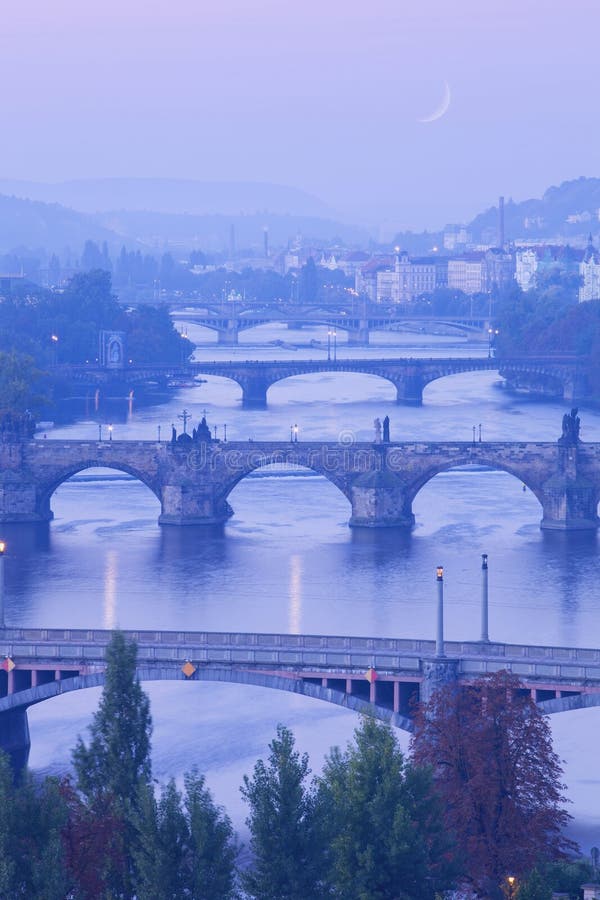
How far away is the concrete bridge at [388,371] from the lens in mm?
99500

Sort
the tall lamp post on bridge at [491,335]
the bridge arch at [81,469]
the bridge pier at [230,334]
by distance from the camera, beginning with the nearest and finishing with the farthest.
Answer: the bridge arch at [81,469] → the tall lamp post on bridge at [491,335] → the bridge pier at [230,334]

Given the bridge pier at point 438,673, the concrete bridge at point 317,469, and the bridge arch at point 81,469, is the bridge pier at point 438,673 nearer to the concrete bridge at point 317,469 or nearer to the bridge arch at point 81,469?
the concrete bridge at point 317,469

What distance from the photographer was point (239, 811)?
37.6 m

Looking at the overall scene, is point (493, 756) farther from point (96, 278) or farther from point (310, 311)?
point (310, 311)

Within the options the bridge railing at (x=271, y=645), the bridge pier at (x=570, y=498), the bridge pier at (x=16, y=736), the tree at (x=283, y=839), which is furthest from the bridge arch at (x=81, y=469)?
the tree at (x=283, y=839)

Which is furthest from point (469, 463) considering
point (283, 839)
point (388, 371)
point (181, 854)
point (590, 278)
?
point (590, 278)

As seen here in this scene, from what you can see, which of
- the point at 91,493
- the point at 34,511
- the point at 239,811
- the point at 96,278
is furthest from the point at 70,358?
the point at 239,811

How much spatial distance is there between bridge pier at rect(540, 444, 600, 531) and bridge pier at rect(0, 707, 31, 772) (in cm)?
2579

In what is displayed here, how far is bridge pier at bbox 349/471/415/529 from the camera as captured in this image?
63938 millimetres

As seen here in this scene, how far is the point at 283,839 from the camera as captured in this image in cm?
2881

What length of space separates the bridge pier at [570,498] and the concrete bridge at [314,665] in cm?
2685

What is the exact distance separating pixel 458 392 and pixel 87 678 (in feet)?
240

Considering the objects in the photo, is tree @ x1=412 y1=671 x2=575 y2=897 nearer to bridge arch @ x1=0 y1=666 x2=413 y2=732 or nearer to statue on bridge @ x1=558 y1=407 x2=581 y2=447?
bridge arch @ x1=0 y1=666 x2=413 y2=732

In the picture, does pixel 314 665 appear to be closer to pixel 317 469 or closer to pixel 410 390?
pixel 317 469
